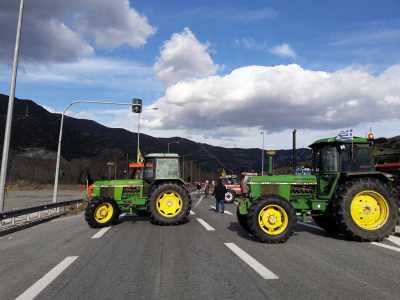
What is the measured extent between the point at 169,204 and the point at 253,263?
6.49 meters

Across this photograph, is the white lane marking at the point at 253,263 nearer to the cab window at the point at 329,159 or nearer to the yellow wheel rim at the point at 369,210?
the yellow wheel rim at the point at 369,210

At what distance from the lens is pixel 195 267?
6555mm

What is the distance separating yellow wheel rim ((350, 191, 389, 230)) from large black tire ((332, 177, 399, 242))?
5 cm

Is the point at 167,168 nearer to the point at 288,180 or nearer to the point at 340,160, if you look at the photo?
the point at 288,180

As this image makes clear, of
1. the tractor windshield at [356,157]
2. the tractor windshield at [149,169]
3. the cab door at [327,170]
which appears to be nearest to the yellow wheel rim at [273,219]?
the cab door at [327,170]

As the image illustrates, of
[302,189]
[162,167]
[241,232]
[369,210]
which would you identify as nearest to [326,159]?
[302,189]

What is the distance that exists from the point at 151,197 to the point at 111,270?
20.7 ft

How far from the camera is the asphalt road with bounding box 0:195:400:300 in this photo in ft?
16.9

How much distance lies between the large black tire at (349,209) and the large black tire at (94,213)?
7113 millimetres

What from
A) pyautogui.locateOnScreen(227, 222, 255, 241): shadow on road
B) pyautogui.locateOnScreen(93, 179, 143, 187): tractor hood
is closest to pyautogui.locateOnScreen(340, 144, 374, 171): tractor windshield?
pyautogui.locateOnScreen(227, 222, 255, 241): shadow on road

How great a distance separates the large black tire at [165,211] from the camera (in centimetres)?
1256

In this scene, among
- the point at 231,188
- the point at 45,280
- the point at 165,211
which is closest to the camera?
the point at 45,280

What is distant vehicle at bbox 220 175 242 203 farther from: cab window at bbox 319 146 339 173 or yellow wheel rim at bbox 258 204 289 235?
yellow wheel rim at bbox 258 204 289 235

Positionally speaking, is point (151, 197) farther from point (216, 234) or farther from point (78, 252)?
point (78, 252)
